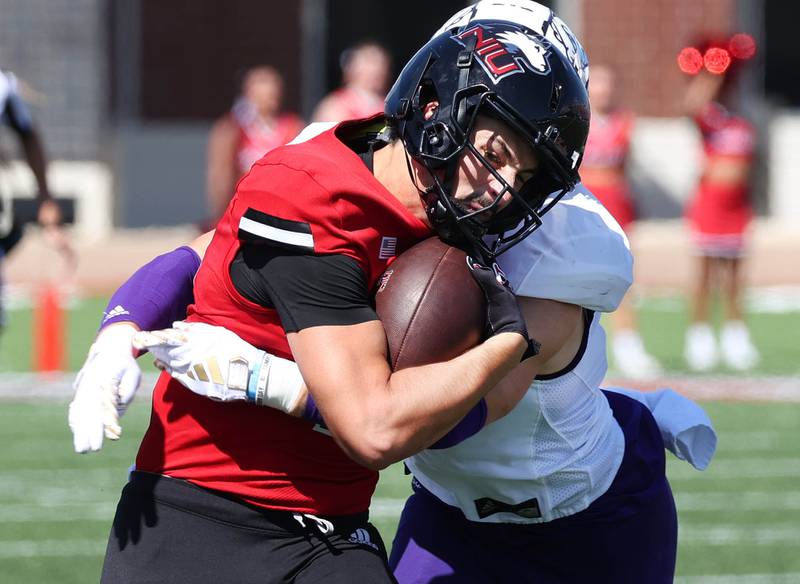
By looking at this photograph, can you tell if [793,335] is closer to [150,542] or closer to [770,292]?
[770,292]

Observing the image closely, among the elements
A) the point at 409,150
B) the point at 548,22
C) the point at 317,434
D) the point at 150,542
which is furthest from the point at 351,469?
the point at 548,22

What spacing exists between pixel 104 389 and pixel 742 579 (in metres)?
3.08

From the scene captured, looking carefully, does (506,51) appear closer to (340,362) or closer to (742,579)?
(340,362)

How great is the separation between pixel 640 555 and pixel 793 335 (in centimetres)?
921

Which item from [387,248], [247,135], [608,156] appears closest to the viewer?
[387,248]

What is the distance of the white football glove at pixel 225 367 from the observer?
9.39 ft

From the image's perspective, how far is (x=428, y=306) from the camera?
9.43 feet

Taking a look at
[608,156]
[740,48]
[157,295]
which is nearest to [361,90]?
[608,156]

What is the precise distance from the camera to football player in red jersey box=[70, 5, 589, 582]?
9.32 feet

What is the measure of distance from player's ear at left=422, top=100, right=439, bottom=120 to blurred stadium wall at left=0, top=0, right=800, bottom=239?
1588cm

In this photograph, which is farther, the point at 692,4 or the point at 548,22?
the point at 692,4

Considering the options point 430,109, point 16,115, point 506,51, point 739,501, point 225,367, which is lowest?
point 739,501

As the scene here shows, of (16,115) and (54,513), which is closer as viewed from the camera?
(54,513)

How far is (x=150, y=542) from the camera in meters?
2.99
